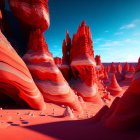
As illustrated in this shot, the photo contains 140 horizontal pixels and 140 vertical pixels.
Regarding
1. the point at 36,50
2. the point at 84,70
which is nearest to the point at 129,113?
the point at 36,50

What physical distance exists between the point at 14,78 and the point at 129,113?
312 cm

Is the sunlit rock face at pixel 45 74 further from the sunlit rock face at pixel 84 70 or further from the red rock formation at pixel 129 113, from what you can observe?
the sunlit rock face at pixel 84 70

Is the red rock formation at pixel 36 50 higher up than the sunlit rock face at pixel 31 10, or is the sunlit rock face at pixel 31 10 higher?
the sunlit rock face at pixel 31 10

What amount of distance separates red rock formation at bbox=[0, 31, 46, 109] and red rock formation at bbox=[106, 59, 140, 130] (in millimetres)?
2678

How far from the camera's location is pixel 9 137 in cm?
131

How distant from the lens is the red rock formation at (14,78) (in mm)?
2614

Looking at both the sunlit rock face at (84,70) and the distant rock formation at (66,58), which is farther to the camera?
the distant rock formation at (66,58)

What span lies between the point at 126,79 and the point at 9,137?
26387 mm

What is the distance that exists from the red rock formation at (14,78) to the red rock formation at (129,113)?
2678 mm

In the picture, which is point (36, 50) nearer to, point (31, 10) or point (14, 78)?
point (31, 10)

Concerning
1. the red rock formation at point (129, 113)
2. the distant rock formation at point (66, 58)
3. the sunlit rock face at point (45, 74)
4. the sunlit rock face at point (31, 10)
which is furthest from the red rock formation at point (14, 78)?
the distant rock formation at point (66, 58)

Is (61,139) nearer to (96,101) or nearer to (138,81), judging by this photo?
(138,81)

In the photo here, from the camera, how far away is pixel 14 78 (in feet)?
9.14

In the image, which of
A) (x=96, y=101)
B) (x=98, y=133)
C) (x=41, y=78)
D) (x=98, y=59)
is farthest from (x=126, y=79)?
(x=98, y=133)
